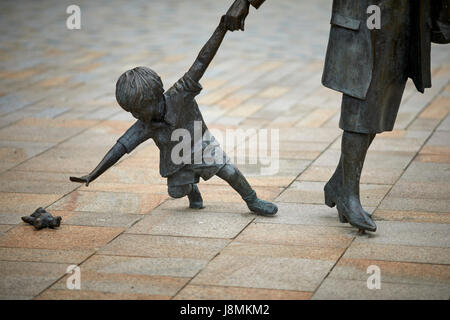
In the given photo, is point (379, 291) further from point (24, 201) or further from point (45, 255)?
point (24, 201)

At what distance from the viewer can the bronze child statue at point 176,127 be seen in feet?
16.3

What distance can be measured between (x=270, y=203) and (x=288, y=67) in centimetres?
544

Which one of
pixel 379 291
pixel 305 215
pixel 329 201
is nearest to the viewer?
pixel 379 291

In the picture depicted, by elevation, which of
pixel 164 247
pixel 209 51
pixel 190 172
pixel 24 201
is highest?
pixel 209 51

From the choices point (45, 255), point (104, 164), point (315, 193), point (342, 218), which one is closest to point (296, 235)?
point (342, 218)

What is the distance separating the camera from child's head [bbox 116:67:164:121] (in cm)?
495

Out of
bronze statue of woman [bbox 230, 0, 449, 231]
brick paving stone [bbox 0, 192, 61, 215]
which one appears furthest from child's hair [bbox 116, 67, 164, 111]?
brick paving stone [bbox 0, 192, 61, 215]

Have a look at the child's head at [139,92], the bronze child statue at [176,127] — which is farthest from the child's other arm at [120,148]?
the child's head at [139,92]

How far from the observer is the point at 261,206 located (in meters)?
5.35

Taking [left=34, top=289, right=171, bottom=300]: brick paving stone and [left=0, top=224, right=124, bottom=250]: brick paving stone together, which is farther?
[left=0, top=224, right=124, bottom=250]: brick paving stone

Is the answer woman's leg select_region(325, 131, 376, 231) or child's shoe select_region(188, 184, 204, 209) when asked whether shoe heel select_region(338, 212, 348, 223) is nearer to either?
woman's leg select_region(325, 131, 376, 231)

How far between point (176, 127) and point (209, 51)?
52 cm

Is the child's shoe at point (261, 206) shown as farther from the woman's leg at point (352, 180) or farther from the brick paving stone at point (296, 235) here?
the woman's leg at point (352, 180)

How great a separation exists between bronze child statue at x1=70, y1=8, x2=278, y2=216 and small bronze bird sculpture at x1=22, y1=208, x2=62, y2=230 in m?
0.36
